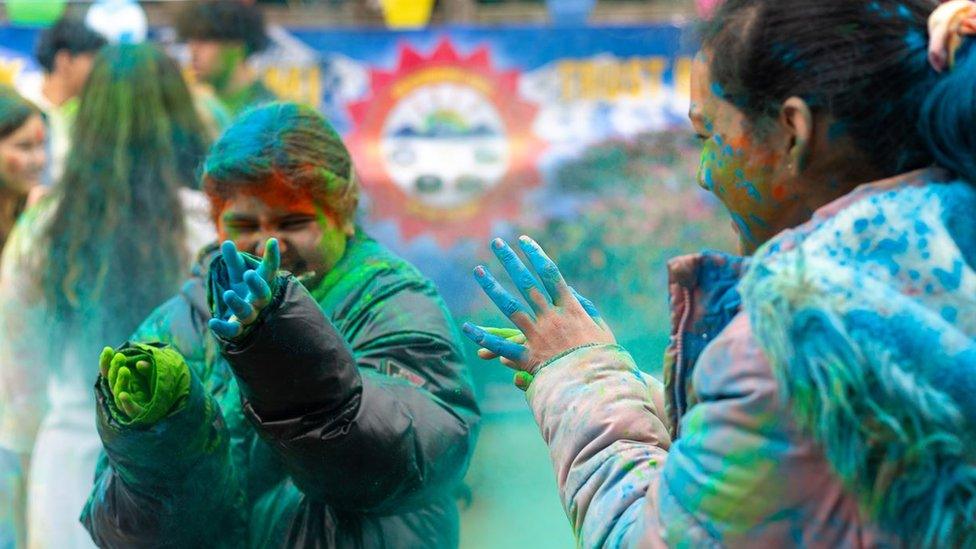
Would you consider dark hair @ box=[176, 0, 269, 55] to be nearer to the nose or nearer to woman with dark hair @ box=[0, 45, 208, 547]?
woman with dark hair @ box=[0, 45, 208, 547]

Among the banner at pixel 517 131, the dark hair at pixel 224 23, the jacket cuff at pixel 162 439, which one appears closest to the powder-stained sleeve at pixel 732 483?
the jacket cuff at pixel 162 439

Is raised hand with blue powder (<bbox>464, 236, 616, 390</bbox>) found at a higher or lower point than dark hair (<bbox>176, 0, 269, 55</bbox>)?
higher

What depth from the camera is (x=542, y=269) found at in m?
1.74

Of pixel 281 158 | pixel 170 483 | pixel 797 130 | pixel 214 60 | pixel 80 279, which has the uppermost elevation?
pixel 797 130

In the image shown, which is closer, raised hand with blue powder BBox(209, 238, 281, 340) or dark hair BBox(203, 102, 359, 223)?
raised hand with blue powder BBox(209, 238, 281, 340)

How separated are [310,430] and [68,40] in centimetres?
456

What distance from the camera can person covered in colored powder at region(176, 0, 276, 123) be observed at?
6.21 m

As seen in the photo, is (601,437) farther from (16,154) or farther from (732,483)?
(16,154)

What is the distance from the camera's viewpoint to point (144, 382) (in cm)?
195

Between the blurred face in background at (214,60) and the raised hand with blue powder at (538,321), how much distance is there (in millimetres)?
Answer: 4718

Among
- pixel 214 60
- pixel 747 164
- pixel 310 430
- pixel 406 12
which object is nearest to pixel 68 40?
pixel 214 60

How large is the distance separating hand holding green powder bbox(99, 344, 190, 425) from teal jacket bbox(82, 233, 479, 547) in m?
0.02

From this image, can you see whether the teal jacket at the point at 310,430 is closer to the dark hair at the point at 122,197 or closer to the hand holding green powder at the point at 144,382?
the hand holding green powder at the point at 144,382

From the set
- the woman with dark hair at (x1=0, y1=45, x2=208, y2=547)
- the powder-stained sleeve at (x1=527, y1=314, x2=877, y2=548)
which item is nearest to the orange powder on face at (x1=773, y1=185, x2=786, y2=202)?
the powder-stained sleeve at (x1=527, y1=314, x2=877, y2=548)
